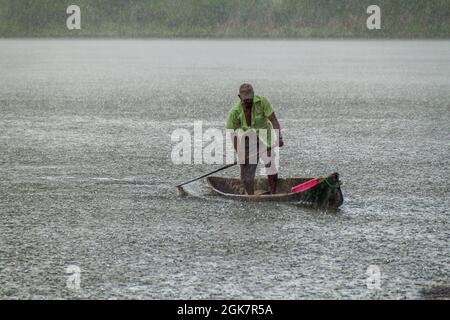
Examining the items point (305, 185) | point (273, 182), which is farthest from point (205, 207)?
point (305, 185)

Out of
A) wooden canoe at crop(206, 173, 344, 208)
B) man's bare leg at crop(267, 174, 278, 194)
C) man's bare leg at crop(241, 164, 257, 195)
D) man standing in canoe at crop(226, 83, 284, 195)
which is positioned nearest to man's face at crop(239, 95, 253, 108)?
man standing in canoe at crop(226, 83, 284, 195)

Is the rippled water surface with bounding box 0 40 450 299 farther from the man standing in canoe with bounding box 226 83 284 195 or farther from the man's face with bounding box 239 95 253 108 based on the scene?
the man's face with bounding box 239 95 253 108

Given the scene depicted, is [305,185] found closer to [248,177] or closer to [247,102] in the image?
[248,177]

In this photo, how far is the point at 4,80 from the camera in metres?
29.2

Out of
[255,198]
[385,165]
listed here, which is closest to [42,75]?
[385,165]

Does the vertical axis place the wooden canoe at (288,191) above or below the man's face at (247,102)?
below

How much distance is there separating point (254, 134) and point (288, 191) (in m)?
0.75

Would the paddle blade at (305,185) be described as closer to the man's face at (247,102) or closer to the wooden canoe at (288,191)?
the wooden canoe at (288,191)

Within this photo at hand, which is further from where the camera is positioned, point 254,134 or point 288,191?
point 288,191

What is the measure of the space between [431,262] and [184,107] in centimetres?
1338

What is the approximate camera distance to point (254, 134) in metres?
10.4

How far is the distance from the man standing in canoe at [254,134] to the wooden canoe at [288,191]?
222mm

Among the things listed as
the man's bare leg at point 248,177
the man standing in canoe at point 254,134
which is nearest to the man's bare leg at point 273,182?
the man standing in canoe at point 254,134

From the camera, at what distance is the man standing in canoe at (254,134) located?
10312 millimetres
